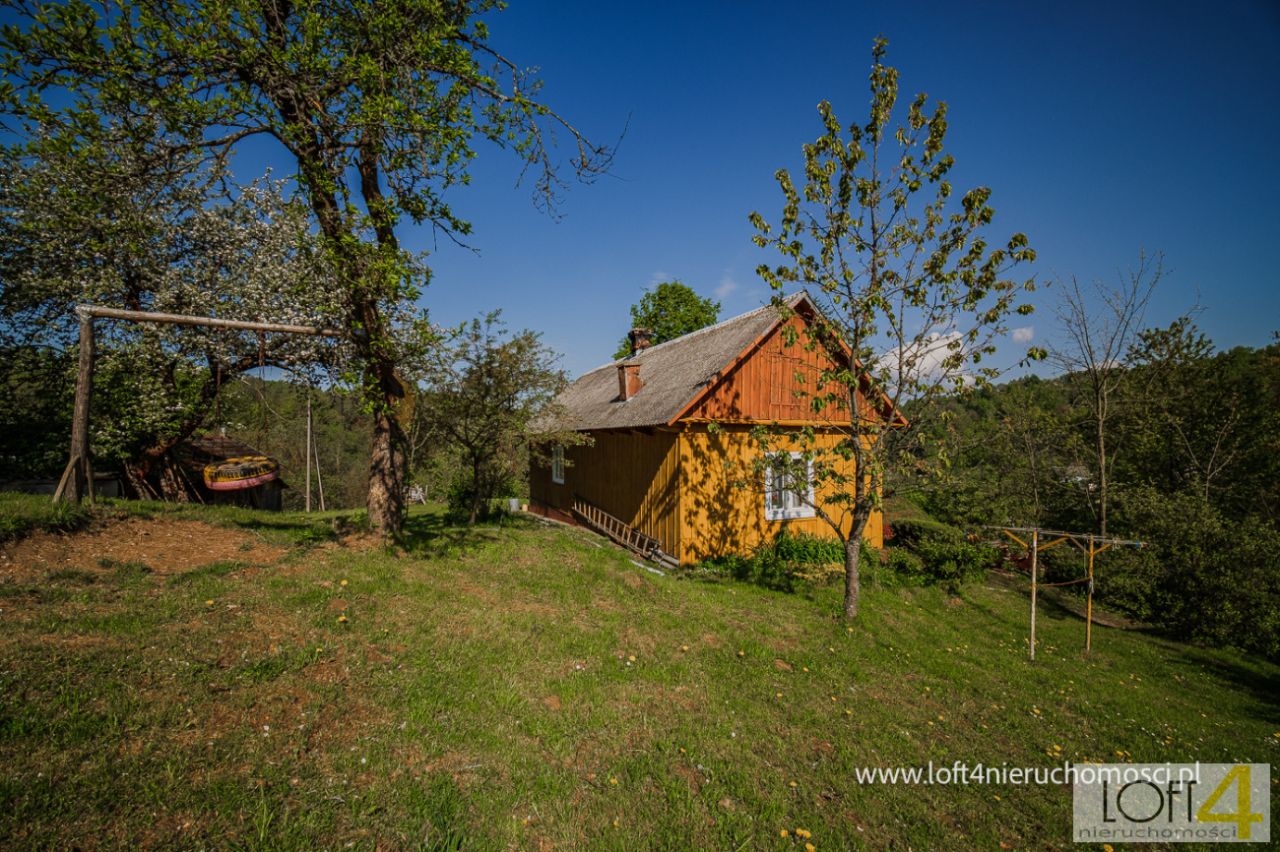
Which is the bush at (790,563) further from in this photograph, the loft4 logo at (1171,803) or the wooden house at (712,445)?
the loft4 logo at (1171,803)

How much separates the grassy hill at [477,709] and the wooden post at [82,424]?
2.26ft

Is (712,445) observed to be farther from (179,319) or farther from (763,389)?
(179,319)

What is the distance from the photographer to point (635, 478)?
1405cm

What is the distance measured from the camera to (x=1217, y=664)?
10.9 m

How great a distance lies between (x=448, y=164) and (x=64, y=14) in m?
4.14

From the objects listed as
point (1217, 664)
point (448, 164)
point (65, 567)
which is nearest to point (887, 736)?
point (448, 164)

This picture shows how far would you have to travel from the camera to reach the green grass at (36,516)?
19.9ft

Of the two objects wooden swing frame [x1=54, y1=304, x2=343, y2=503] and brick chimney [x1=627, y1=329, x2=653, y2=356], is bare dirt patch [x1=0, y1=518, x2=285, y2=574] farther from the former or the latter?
brick chimney [x1=627, y1=329, x2=653, y2=356]

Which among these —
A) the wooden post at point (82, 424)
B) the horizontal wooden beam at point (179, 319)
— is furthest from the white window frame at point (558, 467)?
the wooden post at point (82, 424)

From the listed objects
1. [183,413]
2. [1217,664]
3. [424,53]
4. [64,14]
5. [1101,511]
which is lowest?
[1217,664]

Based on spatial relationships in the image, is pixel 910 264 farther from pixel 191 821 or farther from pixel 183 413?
pixel 183 413

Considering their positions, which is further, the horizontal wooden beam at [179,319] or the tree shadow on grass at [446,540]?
the tree shadow on grass at [446,540]

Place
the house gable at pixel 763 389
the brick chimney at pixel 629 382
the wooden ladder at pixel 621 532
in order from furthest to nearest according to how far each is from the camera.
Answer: the brick chimney at pixel 629 382
the wooden ladder at pixel 621 532
the house gable at pixel 763 389

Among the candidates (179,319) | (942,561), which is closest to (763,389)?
(942,561)
